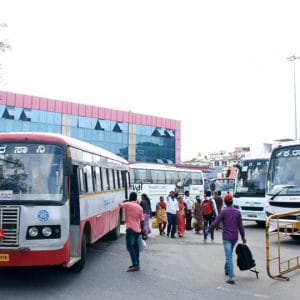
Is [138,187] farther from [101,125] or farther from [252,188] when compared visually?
[101,125]

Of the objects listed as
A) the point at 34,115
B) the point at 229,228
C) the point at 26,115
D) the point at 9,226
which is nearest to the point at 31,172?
the point at 9,226

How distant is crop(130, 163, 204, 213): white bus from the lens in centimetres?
2780

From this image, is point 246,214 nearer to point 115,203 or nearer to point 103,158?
point 115,203

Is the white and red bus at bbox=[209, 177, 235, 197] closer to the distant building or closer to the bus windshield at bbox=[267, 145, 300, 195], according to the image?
the bus windshield at bbox=[267, 145, 300, 195]

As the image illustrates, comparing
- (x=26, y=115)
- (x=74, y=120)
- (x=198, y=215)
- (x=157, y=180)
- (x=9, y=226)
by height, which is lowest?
(x=198, y=215)

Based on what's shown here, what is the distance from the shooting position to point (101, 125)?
208 feet

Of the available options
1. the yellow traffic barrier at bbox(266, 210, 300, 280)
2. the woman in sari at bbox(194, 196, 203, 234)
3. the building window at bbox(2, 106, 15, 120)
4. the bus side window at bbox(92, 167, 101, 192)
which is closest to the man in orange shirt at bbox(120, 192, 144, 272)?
the bus side window at bbox(92, 167, 101, 192)

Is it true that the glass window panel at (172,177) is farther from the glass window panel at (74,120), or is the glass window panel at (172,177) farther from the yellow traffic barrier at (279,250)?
the glass window panel at (74,120)

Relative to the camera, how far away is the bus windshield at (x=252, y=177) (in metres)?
20.1

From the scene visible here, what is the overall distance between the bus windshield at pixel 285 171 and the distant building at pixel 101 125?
40.8 m

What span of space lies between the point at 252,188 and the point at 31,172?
45.1 feet

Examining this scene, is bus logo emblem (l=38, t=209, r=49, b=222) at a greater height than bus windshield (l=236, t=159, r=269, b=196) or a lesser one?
lesser

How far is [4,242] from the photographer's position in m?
7.88

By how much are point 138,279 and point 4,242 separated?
2771 mm
